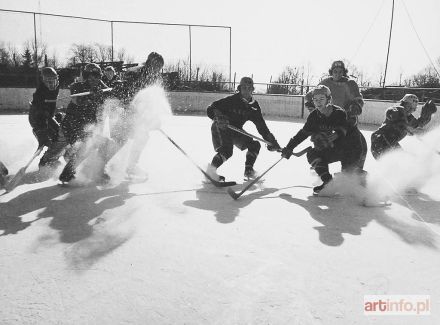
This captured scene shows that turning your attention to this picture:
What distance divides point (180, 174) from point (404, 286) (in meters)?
3.56

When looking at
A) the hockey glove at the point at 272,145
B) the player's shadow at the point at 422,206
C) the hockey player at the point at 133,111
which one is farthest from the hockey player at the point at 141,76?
the player's shadow at the point at 422,206

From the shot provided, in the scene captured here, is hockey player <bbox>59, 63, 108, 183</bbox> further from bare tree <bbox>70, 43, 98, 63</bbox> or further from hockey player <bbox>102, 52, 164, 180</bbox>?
Result: bare tree <bbox>70, 43, 98, 63</bbox>

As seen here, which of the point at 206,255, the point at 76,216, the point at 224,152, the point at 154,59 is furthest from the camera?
the point at 224,152

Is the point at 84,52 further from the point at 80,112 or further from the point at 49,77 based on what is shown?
the point at 80,112

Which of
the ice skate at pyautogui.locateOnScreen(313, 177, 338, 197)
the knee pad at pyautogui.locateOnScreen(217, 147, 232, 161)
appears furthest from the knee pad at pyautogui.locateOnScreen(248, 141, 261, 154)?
the ice skate at pyautogui.locateOnScreen(313, 177, 338, 197)

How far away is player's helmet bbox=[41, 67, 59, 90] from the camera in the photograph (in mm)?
4937

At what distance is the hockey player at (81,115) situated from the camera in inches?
185

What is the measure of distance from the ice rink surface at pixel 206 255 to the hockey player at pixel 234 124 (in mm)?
587

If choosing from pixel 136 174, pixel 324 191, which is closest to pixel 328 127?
pixel 324 191

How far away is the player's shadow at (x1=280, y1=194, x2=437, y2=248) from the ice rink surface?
0.01 metres

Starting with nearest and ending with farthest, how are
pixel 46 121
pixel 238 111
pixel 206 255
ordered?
pixel 206 255 < pixel 238 111 < pixel 46 121

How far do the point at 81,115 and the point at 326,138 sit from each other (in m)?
2.86

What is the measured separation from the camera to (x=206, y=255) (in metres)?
2.74

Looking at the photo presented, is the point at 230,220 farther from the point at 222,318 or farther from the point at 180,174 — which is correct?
the point at 180,174
